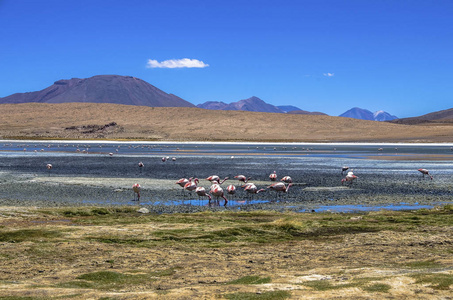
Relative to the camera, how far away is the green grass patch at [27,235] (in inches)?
434

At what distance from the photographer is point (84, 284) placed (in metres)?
7.52

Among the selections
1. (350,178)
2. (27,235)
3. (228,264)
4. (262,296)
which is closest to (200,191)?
(350,178)

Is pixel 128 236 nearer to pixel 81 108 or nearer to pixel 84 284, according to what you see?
pixel 84 284

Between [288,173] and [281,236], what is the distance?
20.6 metres

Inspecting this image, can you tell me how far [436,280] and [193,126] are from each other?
4864 inches

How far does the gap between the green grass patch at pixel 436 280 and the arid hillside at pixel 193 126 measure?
3822 inches

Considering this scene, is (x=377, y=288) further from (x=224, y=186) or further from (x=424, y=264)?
(x=224, y=186)

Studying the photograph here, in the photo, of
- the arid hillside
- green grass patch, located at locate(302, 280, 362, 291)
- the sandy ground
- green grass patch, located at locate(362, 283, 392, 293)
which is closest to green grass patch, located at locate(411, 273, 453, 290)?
the sandy ground

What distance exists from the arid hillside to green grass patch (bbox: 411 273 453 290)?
97069 millimetres

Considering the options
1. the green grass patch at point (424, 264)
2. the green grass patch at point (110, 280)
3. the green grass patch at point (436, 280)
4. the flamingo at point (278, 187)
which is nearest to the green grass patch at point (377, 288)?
the green grass patch at point (436, 280)

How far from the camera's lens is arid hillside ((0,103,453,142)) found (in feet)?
370

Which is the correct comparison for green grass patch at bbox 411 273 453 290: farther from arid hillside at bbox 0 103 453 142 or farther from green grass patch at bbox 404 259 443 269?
arid hillside at bbox 0 103 453 142

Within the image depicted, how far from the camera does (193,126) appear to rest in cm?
12962

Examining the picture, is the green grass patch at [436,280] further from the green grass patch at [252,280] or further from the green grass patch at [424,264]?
the green grass patch at [252,280]
